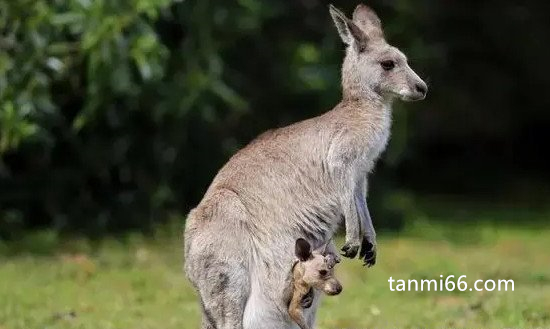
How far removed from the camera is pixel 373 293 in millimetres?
9719

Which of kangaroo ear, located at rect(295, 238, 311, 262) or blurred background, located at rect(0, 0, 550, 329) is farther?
blurred background, located at rect(0, 0, 550, 329)

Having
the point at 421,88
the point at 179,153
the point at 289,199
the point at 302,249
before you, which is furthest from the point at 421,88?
the point at 179,153

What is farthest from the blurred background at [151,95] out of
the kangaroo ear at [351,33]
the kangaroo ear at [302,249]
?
the kangaroo ear at [302,249]

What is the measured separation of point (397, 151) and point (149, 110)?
103 inches

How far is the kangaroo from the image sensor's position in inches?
250

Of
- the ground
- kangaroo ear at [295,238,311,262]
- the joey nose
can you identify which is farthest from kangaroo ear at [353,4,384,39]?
the ground

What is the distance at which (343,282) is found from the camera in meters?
10.3

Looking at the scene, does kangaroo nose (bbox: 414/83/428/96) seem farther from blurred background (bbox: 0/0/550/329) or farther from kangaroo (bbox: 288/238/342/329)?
blurred background (bbox: 0/0/550/329)

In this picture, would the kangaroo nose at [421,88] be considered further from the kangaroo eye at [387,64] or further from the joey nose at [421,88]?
the kangaroo eye at [387,64]

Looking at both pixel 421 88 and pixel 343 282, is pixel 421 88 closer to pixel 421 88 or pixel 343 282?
pixel 421 88

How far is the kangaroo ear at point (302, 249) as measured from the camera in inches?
253

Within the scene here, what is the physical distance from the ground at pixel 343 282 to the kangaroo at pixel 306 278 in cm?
181

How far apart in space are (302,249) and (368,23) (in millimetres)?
1520

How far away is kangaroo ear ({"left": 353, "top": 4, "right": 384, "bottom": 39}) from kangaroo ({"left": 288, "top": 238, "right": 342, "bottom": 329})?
1.38m
